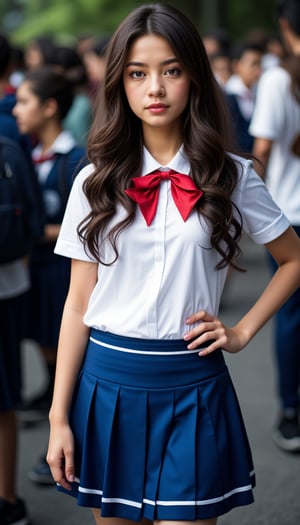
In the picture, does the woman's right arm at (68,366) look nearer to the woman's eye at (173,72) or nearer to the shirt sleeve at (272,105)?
the woman's eye at (173,72)

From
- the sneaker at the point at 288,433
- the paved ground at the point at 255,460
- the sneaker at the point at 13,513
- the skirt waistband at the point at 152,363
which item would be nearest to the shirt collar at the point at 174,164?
the skirt waistband at the point at 152,363

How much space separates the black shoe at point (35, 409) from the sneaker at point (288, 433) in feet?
4.13

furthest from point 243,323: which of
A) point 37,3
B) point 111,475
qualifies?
point 37,3

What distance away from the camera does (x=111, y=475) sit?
2402 mm

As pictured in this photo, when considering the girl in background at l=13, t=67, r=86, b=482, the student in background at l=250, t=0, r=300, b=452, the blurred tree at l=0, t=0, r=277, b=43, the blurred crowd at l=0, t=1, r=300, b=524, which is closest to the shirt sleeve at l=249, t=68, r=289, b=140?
the student in background at l=250, t=0, r=300, b=452

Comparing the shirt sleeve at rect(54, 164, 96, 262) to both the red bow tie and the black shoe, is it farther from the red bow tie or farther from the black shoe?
the black shoe

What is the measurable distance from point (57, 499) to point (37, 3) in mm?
21004

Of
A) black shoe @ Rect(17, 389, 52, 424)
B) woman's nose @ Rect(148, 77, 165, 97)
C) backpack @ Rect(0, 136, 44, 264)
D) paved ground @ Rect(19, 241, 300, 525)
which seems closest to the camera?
woman's nose @ Rect(148, 77, 165, 97)

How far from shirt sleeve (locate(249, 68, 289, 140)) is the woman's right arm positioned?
1956mm

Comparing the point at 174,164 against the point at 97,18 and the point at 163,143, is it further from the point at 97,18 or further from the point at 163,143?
the point at 97,18

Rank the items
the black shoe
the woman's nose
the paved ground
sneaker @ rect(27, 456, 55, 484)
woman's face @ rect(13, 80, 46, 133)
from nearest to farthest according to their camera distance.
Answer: the woman's nose → the paved ground → sneaker @ rect(27, 456, 55, 484) → woman's face @ rect(13, 80, 46, 133) → the black shoe

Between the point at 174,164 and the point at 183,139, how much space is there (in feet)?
0.28

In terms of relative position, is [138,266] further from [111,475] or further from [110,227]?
[111,475]

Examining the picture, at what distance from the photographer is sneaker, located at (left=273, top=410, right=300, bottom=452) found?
4.31 metres
